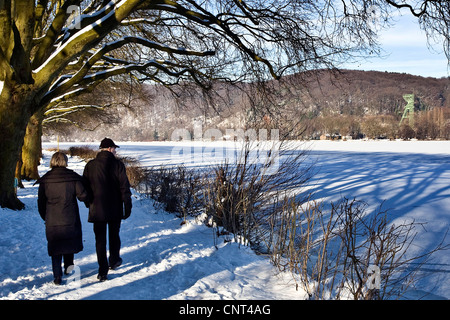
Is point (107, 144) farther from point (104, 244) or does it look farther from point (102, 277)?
point (102, 277)

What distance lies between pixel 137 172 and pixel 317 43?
353 inches

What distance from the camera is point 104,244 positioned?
3812 mm

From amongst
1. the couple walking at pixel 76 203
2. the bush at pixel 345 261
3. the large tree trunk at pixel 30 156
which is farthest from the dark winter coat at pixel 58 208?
the large tree trunk at pixel 30 156

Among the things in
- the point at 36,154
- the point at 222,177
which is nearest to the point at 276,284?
the point at 222,177

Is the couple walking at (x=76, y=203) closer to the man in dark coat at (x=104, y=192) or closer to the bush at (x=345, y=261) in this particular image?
the man in dark coat at (x=104, y=192)

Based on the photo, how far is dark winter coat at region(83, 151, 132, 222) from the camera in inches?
150

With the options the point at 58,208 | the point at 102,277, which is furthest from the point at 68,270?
the point at 58,208

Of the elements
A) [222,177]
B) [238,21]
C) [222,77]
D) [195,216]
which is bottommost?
[195,216]

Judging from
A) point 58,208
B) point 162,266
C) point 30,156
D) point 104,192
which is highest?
point 30,156

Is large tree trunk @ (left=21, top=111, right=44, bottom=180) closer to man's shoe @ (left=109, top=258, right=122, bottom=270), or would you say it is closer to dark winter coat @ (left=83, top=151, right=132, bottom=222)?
dark winter coat @ (left=83, top=151, right=132, bottom=222)

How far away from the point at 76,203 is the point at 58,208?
0.22 m

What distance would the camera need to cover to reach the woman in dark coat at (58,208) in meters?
3.52
